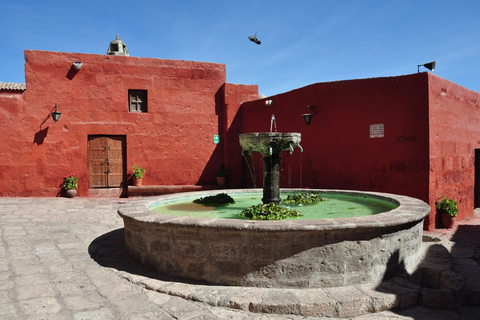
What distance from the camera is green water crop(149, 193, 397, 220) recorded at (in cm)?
480

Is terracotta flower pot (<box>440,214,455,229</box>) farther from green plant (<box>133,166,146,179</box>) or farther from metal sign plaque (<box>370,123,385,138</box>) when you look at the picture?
green plant (<box>133,166,146,179</box>)

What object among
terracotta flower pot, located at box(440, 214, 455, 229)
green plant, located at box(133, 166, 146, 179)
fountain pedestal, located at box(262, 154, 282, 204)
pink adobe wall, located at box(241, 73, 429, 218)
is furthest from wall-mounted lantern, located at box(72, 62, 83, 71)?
terracotta flower pot, located at box(440, 214, 455, 229)

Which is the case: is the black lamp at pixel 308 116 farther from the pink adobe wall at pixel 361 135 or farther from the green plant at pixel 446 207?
the green plant at pixel 446 207

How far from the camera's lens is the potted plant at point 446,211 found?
7379mm

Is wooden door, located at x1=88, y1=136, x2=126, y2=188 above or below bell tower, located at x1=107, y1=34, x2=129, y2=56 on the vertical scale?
below

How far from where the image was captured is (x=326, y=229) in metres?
3.23

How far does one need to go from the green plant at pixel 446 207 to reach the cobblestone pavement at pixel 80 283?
4.58 metres

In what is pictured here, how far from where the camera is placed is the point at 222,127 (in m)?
12.1

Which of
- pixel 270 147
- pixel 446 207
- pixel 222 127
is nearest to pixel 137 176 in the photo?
pixel 222 127

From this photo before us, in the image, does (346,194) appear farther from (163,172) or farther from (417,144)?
(163,172)

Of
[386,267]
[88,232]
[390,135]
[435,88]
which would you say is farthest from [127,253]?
[435,88]

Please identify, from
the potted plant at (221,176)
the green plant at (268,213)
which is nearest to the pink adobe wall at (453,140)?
the green plant at (268,213)

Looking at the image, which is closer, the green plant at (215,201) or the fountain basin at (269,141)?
the fountain basin at (269,141)

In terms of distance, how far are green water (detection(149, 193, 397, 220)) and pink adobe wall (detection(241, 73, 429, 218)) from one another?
6.42ft
